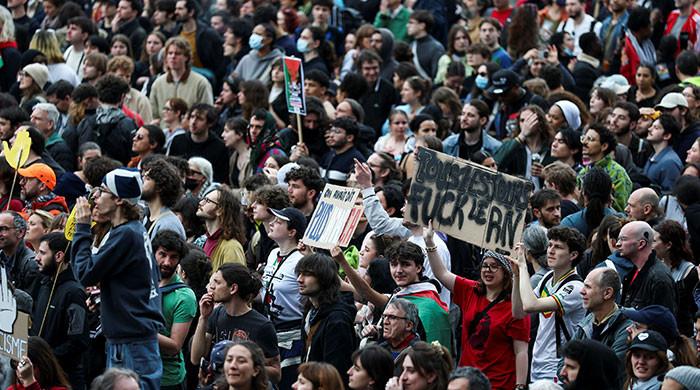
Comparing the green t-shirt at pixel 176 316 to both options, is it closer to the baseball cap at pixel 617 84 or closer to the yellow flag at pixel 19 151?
the yellow flag at pixel 19 151

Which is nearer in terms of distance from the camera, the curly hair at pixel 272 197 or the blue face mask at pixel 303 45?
the curly hair at pixel 272 197

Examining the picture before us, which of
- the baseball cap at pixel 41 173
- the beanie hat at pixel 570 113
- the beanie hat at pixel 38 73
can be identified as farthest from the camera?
the beanie hat at pixel 38 73

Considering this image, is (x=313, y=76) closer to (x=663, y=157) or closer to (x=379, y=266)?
(x=663, y=157)

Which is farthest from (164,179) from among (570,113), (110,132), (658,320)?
(570,113)

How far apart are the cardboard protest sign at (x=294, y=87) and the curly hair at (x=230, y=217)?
2.62m

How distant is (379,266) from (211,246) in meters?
1.80

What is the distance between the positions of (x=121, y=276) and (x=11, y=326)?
73 centimetres

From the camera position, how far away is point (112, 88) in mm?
15570

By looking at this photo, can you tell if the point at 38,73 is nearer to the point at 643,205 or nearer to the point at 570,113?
the point at 570,113

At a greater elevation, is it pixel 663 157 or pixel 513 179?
pixel 513 179

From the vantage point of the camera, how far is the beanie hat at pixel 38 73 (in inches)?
661

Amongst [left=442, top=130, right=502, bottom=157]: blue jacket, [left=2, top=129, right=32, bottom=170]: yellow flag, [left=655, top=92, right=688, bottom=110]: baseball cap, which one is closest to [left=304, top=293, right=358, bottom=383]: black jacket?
[left=2, top=129, right=32, bottom=170]: yellow flag

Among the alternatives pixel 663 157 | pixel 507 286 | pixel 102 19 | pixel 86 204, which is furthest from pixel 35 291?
pixel 102 19

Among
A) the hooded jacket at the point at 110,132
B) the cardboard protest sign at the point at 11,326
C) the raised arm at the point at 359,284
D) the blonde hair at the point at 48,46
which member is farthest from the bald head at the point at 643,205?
the blonde hair at the point at 48,46
